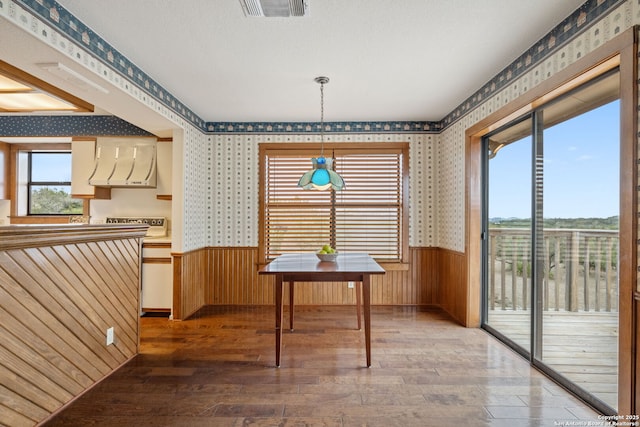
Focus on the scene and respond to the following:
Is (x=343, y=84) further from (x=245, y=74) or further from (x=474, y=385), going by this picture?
(x=474, y=385)

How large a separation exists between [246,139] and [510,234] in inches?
Answer: 137

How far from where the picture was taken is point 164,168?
442 centimetres

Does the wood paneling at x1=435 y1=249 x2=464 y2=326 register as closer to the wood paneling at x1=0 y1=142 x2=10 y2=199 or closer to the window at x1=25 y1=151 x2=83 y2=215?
the window at x1=25 y1=151 x2=83 y2=215

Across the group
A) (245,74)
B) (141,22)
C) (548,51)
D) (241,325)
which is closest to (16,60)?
(141,22)

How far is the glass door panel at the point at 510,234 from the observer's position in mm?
3119

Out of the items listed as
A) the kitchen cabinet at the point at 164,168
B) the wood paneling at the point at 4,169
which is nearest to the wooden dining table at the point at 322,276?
the kitchen cabinet at the point at 164,168

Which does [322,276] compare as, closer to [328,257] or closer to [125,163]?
[328,257]

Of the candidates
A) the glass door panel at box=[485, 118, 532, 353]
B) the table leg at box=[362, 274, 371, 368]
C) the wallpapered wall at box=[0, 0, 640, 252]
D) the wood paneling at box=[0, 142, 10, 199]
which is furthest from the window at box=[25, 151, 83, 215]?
the glass door panel at box=[485, 118, 532, 353]

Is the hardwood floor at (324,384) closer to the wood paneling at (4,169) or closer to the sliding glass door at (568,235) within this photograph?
the sliding glass door at (568,235)

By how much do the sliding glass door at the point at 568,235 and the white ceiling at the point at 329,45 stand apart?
2.19 feet

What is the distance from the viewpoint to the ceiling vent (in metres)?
2.05

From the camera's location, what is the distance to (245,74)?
315 centimetres

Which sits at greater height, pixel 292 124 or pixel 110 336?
pixel 292 124

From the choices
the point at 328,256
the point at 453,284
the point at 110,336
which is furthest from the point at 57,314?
the point at 453,284
